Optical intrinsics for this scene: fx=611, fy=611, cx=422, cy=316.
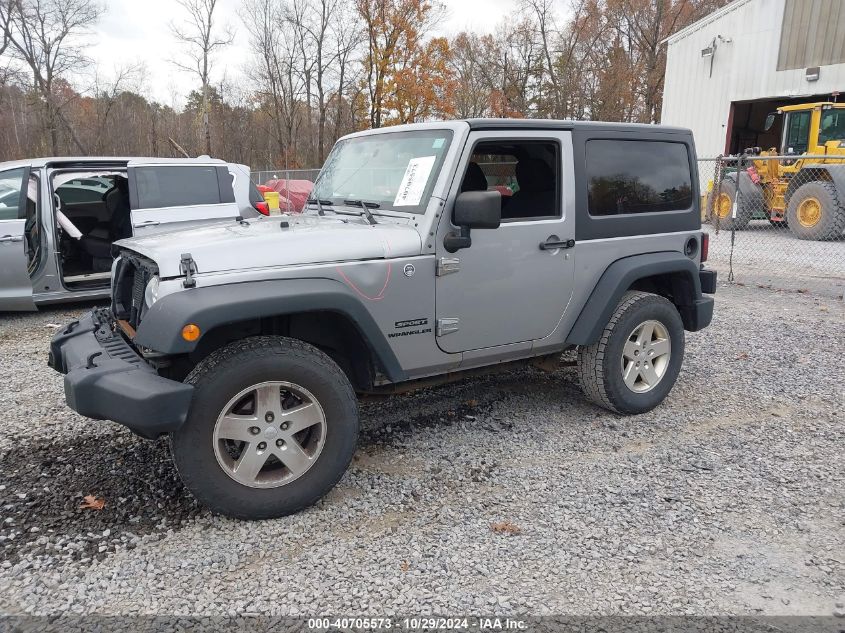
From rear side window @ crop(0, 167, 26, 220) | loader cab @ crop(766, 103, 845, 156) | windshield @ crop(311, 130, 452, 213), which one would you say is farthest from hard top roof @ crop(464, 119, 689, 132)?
loader cab @ crop(766, 103, 845, 156)

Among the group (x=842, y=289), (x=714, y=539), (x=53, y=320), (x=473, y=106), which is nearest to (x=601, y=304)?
(x=714, y=539)

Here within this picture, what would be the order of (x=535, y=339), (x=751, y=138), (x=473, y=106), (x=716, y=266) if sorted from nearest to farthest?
(x=535, y=339) → (x=716, y=266) → (x=751, y=138) → (x=473, y=106)

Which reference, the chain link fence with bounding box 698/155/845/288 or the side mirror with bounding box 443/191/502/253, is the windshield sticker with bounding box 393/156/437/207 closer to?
the side mirror with bounding box 443/191/502/253

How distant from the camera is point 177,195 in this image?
25.0 ft

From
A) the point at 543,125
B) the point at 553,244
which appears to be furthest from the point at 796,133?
the point at 553,244

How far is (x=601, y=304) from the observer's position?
409 cm

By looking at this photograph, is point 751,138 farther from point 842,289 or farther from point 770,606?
point 770,606

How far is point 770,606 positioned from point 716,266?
1001cm

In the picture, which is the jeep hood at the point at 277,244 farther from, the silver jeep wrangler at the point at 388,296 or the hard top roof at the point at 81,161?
the hard top roof at the point at 81,161

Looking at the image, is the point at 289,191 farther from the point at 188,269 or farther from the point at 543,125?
the point at 188,269

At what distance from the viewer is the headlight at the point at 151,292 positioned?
290 centimetres

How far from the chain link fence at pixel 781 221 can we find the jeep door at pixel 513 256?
7186 millimetres

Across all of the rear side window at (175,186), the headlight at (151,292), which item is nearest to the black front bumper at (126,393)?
the headlight at (151,292)

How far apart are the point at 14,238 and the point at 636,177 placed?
6540 mm
